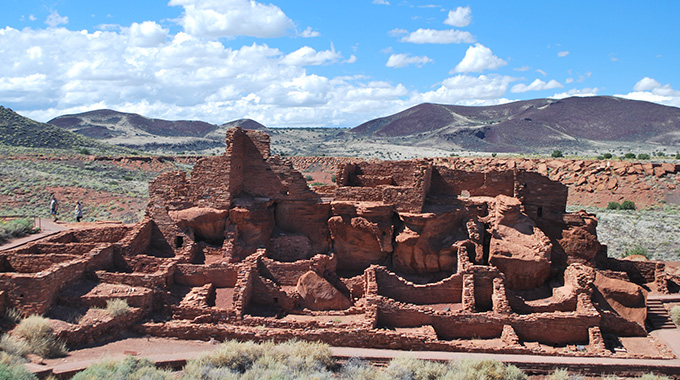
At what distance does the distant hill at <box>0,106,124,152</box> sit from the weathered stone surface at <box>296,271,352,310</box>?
44.8 m

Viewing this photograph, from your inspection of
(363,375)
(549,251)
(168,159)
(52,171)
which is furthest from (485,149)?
(363,375)

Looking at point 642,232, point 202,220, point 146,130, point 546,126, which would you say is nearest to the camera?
point 202,220

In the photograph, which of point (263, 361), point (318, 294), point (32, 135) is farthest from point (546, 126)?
point (263, 361)

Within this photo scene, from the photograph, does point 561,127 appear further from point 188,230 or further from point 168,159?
point 188,230

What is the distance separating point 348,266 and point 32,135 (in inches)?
1924

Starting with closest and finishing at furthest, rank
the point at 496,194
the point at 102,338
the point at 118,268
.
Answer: the point at 102,338 → the point at 118,268 → the point at 496,194

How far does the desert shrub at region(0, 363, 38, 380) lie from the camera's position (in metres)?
7.87

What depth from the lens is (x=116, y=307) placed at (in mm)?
11109

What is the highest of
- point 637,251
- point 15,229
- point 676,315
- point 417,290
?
point 15,229

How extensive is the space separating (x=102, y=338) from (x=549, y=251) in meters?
11.6

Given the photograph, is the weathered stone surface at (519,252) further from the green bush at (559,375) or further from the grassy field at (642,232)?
the grassy field at (642,232)

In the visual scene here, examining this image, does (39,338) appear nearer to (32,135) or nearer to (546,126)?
(32,135)

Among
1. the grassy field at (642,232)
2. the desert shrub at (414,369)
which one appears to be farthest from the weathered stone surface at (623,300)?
the grassy field at (642,232)

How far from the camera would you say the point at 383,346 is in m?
11.4
